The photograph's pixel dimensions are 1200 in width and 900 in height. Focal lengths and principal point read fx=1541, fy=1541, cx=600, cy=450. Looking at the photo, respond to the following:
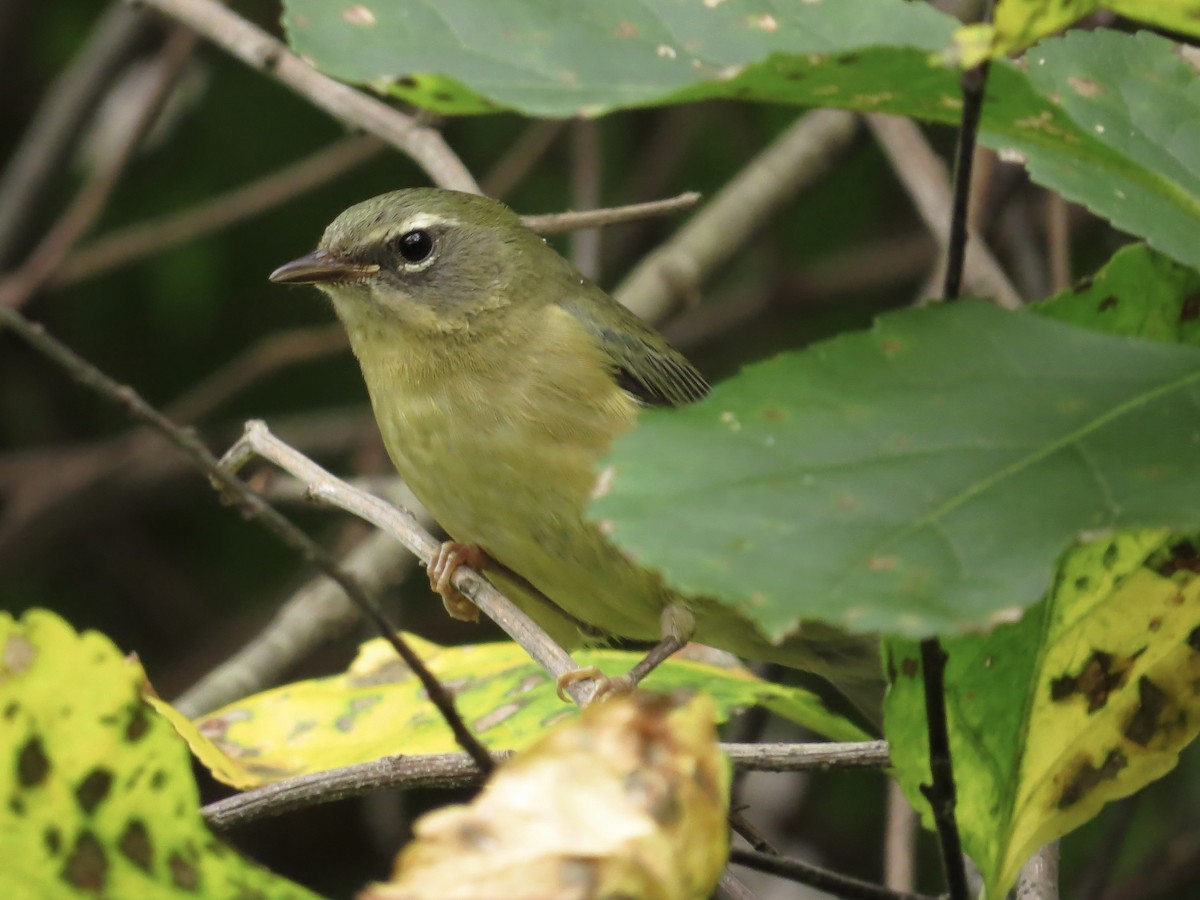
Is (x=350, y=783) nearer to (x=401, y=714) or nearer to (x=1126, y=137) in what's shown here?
(x=401, y=714)

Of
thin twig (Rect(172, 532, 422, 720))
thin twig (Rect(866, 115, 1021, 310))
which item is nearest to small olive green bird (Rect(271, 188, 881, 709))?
thin twig (Rect(172, 532, 422, 720))

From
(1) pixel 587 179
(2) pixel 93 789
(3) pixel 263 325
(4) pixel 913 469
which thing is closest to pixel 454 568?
(2) pixel 93 789

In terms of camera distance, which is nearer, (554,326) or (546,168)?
(554,326)

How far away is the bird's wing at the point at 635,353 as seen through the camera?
3652 mm

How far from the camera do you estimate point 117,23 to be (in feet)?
18.5

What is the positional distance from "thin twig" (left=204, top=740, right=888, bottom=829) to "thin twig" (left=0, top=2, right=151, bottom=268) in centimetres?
403

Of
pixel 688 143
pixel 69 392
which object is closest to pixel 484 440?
pixel 688 143

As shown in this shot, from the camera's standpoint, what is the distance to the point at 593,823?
111cm

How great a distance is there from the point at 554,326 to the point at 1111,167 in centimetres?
221

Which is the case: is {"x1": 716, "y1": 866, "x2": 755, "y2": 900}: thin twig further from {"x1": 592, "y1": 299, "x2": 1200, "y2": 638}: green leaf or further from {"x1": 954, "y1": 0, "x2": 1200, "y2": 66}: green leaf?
{"x1": 954, "y1": 0, "x2": 1200, "y2": 66}: green leaf

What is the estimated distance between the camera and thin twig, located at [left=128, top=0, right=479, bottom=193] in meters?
3.73

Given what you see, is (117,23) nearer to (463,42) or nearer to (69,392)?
(69,392)

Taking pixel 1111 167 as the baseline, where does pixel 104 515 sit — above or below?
Answer: above

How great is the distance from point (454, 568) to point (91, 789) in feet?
6.19
